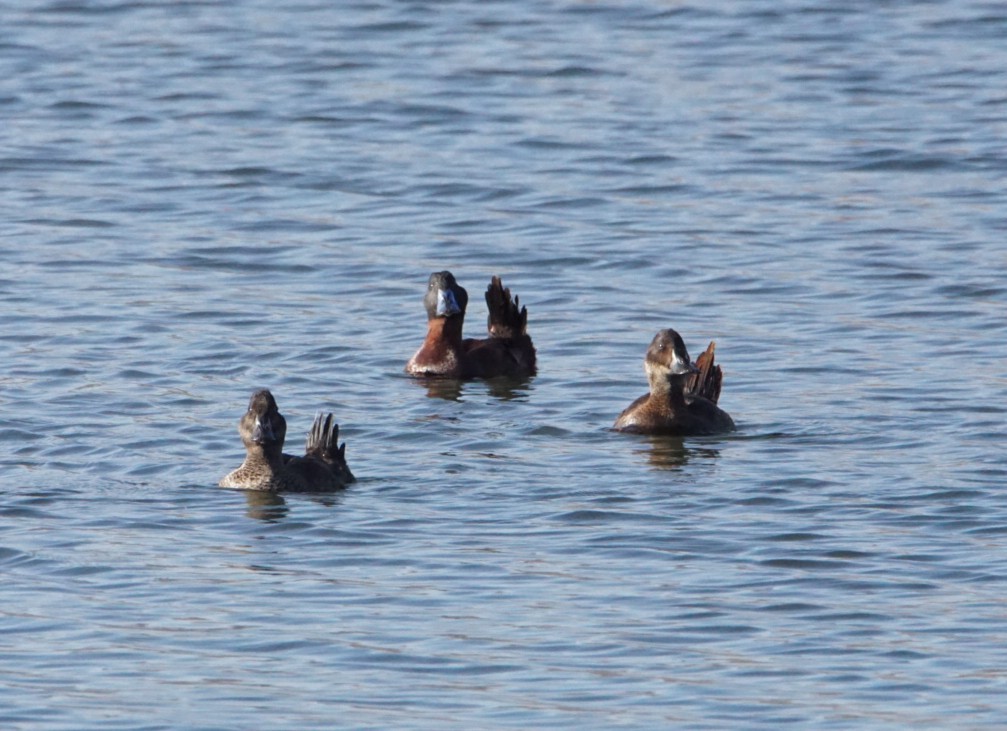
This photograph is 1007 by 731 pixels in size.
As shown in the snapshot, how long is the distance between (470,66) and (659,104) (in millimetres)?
3346

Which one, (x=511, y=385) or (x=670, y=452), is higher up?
(x=511, y=385)

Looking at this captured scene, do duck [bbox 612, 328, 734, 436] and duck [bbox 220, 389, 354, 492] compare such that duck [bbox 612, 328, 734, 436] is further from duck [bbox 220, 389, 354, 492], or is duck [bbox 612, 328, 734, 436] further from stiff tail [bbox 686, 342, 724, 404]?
duck [bbox 220, 389, 354, 492]

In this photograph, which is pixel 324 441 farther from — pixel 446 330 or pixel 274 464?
pixel 446 330

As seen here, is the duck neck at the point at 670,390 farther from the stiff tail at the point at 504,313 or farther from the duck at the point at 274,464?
the duck at the point at 274,464

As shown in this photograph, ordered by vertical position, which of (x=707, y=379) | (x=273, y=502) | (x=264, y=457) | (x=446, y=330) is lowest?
(x=273, y=502)

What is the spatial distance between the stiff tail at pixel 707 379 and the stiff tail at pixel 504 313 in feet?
6.21

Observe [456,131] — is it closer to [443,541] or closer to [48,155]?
[48,155]

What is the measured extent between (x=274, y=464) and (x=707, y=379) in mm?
3500

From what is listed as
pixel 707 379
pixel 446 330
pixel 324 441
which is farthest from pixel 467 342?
pixel 324 441

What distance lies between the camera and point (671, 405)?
14414 millimetres

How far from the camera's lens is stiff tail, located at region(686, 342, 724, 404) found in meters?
14.9

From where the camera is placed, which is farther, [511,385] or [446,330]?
[446,330]

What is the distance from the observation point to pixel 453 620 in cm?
1038

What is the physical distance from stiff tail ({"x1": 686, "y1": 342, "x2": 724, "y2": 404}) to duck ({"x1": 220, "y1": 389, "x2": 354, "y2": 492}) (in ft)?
9.69
